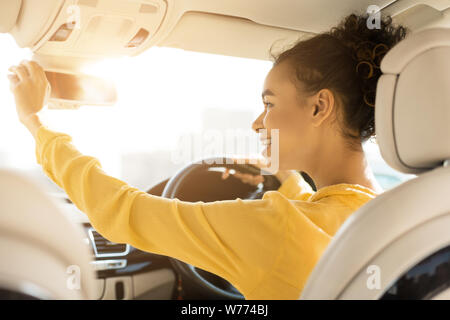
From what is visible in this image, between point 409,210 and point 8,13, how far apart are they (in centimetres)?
95

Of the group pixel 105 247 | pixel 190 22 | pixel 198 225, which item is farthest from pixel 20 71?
pixel 105 247

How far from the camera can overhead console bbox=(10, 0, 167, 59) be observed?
1059 millimetres

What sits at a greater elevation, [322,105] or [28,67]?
[28,67]

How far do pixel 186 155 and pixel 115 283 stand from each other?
536mm

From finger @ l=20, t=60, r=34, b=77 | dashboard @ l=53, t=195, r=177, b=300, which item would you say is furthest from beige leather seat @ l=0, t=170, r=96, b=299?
dashboard @ l=53, t=195, r=177, b=300

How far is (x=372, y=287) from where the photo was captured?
0.68 meters

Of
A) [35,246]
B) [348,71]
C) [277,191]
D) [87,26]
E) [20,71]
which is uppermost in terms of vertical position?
[87,26]

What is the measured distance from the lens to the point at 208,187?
1761 millimetres

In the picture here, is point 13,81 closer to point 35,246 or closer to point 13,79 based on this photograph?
point 13,79

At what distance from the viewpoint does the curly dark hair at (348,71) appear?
102 cm

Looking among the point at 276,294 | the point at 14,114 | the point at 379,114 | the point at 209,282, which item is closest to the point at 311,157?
the point at 379,114

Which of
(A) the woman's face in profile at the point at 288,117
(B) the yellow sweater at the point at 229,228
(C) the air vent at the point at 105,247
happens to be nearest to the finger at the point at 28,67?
(B) the yellow sweater at the point at 229,228

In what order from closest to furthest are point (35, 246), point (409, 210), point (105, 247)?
point (35, 246), point (409, 210), point (105, 247)

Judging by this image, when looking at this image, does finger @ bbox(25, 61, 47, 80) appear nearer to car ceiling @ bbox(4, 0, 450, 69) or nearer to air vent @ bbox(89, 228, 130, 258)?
car ceiling @ bbox(4, 0, 450, 69)
